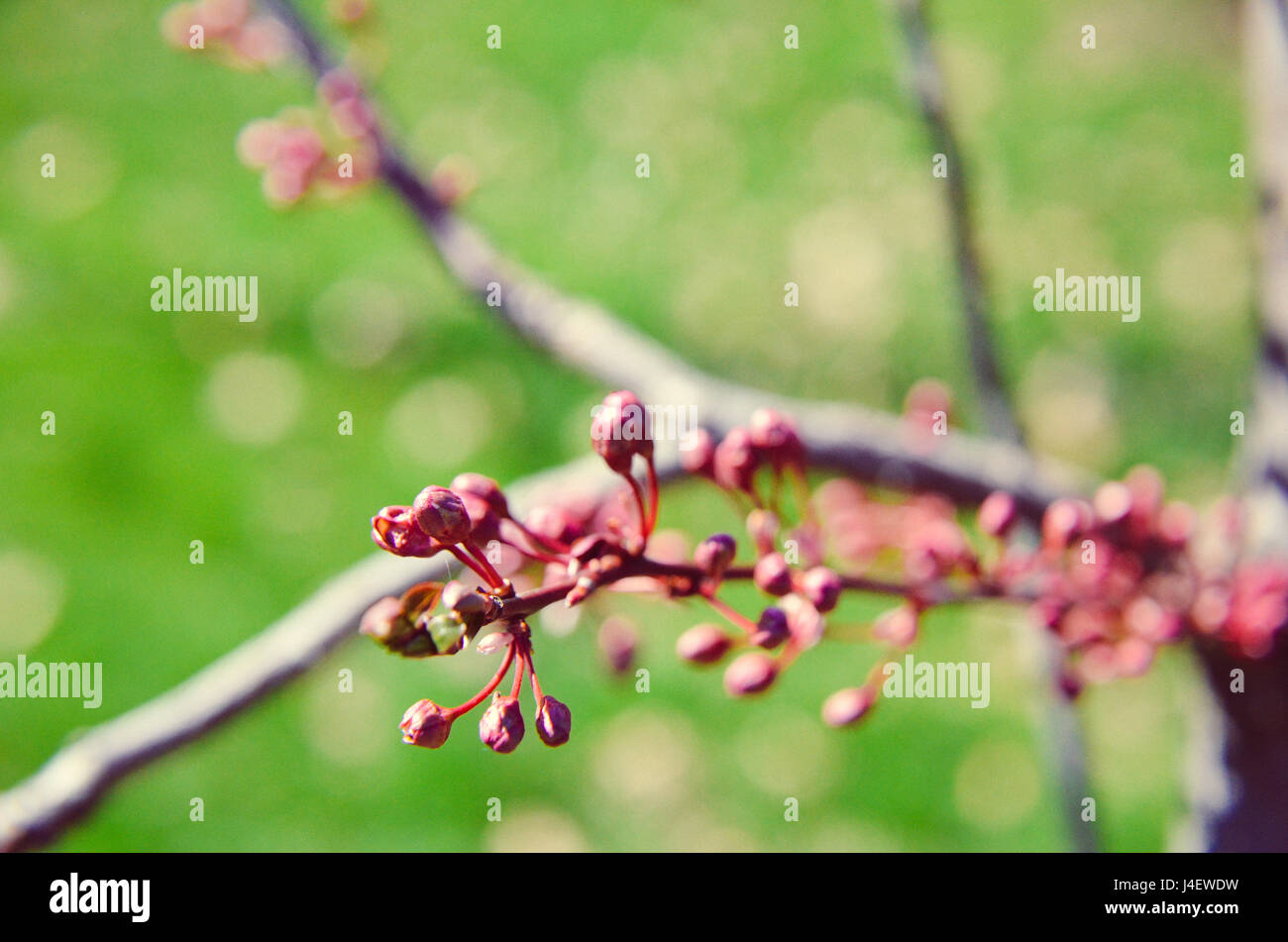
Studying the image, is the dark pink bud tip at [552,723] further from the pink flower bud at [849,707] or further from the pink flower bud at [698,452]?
the pink flower bud at [849,707]

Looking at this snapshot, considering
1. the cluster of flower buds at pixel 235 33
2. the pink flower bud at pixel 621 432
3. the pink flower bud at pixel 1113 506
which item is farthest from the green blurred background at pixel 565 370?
the pink flower bud at pixel 621 432

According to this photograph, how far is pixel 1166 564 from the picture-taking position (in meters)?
1.19

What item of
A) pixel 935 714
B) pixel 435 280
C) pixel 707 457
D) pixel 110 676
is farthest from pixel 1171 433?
pixel 110 676

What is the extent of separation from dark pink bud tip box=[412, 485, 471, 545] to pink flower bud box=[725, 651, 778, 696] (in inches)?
13.4

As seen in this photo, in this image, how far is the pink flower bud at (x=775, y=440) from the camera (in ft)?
2.97

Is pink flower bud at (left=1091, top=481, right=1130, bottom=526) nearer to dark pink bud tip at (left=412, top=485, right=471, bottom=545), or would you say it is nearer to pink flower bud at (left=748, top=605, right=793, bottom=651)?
pink flower bud at (left=748, top=605, right=793, bottom=651)

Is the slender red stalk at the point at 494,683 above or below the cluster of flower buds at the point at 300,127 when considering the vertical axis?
below

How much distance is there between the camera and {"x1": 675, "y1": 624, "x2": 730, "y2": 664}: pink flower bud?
96 cm

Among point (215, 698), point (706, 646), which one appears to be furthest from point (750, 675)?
point (215, 698)

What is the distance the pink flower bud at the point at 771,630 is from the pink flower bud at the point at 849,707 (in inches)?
10.2

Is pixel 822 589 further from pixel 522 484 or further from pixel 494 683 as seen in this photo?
pixel 522 484

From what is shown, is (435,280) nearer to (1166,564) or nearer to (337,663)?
(337,663)

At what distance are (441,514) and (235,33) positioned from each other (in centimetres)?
117
